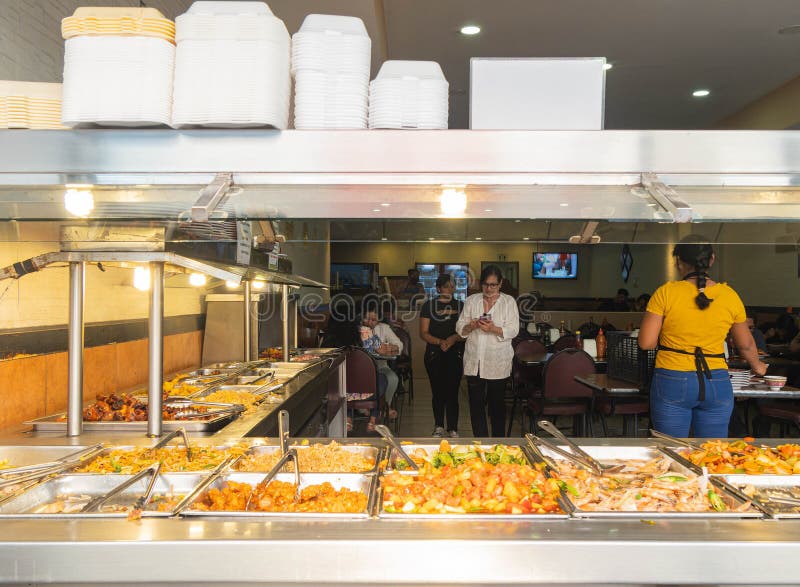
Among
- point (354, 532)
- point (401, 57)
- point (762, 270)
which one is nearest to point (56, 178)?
point (354, 532)

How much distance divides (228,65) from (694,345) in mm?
3067

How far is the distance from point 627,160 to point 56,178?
1524 millimetres

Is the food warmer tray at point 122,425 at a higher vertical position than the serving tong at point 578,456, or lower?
lower

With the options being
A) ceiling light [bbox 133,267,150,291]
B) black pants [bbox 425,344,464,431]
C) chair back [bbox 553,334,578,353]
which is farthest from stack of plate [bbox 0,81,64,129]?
chair back [bbox 553,334,578,353]

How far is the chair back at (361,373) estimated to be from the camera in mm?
5855

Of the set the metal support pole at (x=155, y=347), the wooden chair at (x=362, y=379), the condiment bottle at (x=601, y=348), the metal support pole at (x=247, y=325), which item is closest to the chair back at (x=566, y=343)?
the condiment bottle at (x=601, y=348)

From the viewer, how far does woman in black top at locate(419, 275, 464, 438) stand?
254 inches

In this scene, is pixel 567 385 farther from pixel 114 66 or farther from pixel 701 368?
pixel 114 66

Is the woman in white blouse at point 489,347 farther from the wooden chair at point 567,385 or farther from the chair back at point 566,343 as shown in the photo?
the chair back at point 566,343

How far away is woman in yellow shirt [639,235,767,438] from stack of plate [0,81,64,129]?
10.2 ft

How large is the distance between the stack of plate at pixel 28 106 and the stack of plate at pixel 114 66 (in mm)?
147

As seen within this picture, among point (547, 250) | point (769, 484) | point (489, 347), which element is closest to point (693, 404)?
point (769, 484)

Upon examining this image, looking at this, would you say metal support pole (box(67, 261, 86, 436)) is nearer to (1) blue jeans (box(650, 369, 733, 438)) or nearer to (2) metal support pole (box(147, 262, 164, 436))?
(2) metal support pole (box(147, 262, 164, 436))

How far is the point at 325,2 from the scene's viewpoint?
15.9 feet
